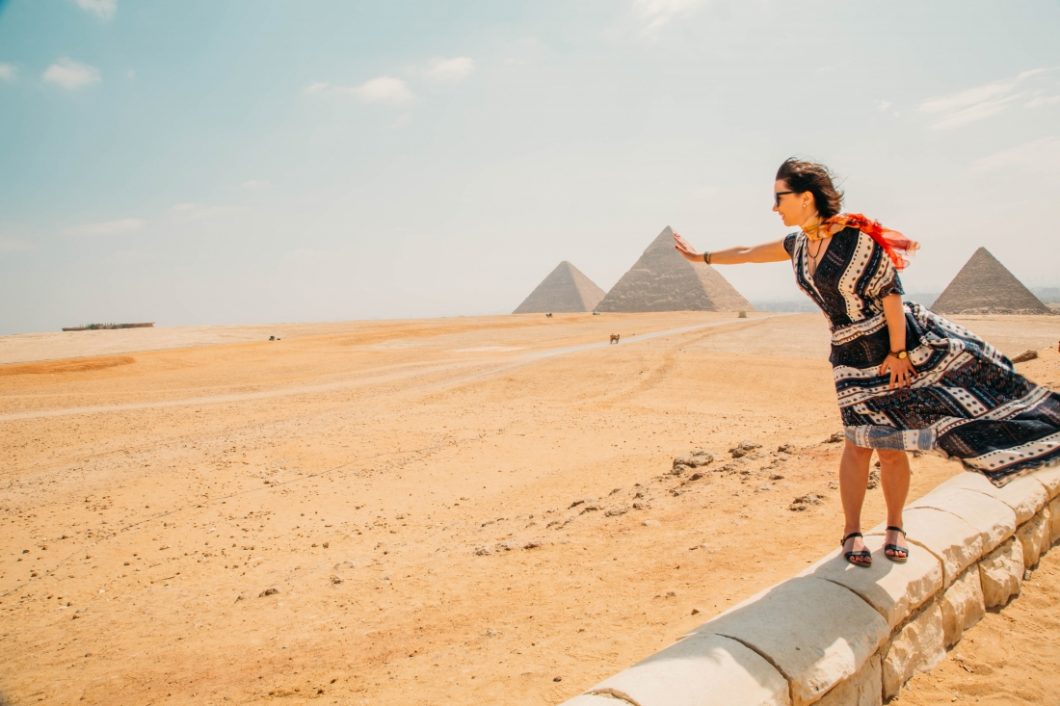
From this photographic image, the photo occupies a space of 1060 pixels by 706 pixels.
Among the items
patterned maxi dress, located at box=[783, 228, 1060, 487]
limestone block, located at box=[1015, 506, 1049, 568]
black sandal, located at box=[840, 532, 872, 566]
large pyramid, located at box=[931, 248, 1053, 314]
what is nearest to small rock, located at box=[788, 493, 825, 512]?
limestone block, located at box=[1015, 506, 1049, 568]

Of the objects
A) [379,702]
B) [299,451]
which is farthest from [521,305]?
[379,702]

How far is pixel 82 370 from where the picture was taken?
72.0 ft

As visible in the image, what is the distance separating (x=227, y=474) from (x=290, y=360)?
16614 mm

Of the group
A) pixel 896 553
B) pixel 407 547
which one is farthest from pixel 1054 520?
pixel 407 547

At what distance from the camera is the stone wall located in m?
1.95

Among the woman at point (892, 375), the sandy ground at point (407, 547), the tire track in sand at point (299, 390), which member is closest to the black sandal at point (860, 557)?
the woman at point (892, 375)

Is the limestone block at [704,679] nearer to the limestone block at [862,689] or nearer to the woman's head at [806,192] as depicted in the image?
the limestone block at [862,689]

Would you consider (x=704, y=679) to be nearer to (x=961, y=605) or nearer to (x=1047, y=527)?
(x=961, y=605)

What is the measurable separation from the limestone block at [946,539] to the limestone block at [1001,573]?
14 cm

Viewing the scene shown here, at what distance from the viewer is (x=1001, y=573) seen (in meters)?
3.08

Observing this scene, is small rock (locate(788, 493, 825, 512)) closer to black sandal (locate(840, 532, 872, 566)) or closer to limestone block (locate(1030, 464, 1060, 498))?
limestone block (locate(1030, 464, 1060, 498))

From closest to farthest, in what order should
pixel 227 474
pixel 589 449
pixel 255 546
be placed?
pixel 255 546
pixel 227 474
pixel 589 449

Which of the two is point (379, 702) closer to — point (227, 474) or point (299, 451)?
point (227, 474)

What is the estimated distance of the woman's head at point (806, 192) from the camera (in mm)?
2729
